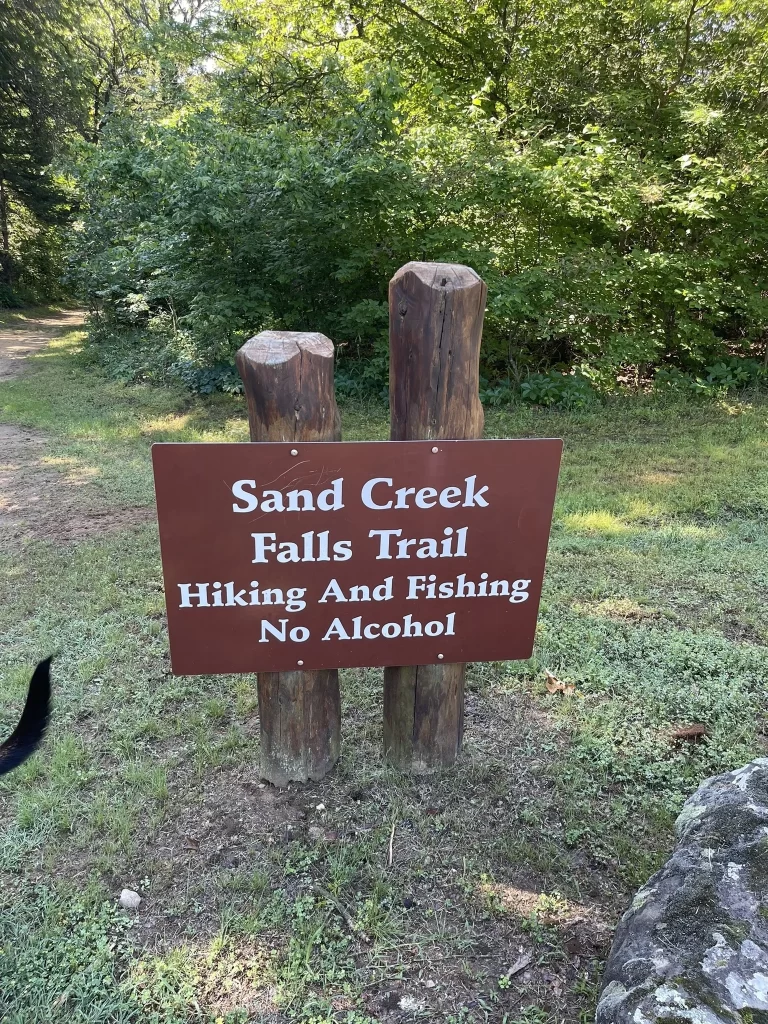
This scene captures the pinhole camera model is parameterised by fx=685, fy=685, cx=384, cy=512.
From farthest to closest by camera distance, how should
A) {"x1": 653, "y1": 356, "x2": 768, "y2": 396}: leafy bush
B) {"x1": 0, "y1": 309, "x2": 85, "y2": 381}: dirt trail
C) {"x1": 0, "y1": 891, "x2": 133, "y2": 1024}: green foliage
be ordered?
{"x1": 0, "y1": 309, "x2": 85, "y2": 381}: dirt trail
{"x1": 653, "y1": 356, "x2": 768, "y2": 396}: leafy bush
{"x1": 0, "y1": 891, "x2": 133, "y2": 1024}: green foliage

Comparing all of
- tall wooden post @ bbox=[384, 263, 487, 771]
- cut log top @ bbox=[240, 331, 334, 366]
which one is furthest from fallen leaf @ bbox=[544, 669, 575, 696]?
cut log top @ bbox=[240, 331, 334, 366]

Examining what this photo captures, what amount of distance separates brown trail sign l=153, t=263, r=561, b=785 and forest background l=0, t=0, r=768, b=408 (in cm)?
540

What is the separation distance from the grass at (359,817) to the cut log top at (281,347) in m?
1.50

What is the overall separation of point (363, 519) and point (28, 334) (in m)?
18.0

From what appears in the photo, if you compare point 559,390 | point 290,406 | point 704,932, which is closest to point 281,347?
point 290,406

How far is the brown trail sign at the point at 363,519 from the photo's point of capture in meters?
1.94

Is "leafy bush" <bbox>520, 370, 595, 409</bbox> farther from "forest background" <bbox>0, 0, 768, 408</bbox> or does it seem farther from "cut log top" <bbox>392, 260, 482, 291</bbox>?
"cut log top" <bbox>392, 260, 482, 291</bbox>

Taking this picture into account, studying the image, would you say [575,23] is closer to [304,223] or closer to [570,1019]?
[304,223]

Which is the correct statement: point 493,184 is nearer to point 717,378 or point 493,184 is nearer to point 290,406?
point 717,378

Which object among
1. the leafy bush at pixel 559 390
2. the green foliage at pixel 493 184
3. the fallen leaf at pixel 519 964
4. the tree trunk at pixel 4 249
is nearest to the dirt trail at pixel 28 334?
the tree trunk at pixel 4 249

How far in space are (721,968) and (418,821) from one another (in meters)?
1.13

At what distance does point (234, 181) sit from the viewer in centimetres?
694

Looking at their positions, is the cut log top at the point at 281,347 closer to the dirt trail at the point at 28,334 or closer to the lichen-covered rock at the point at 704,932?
the lichen-covered rock at the point at 704,932

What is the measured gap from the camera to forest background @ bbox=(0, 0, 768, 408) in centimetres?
712
